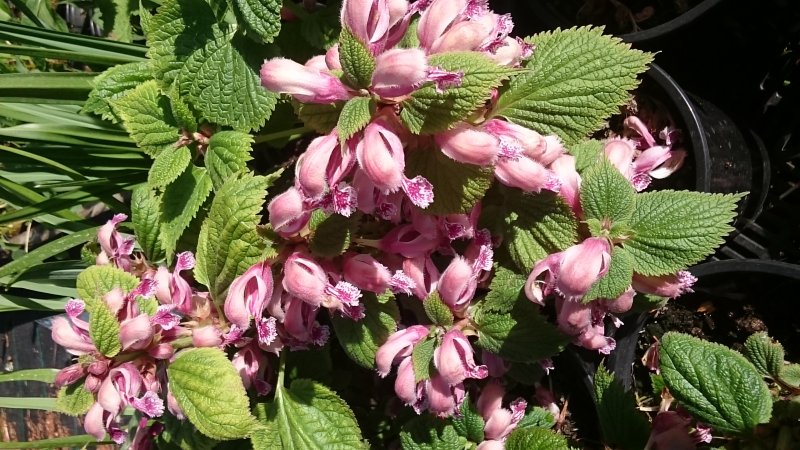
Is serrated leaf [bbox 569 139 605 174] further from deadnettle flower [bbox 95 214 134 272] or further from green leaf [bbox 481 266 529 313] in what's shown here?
deadnettle flower [bbox 95 214 134 272]

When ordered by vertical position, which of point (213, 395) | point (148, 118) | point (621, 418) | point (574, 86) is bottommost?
point (621, 418)

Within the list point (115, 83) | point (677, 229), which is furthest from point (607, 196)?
point (115, 83)

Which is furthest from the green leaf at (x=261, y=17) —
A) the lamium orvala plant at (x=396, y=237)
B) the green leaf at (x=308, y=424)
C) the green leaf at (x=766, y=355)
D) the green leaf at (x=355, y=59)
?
the green leaf at (x=766, y=355)

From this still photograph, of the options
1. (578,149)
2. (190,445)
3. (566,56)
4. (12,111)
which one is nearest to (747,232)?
(578,149)

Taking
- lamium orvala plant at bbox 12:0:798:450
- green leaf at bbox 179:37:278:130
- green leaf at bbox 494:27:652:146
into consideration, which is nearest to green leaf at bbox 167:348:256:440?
lamium orvala plant at bbox 12:0:798:450

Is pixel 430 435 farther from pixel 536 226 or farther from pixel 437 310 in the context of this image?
pixel 536 226

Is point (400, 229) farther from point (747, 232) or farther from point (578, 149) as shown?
point (747, 232)

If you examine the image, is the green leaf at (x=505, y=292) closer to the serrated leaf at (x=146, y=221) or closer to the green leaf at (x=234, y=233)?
the green leaf at (x=234, y=233)
